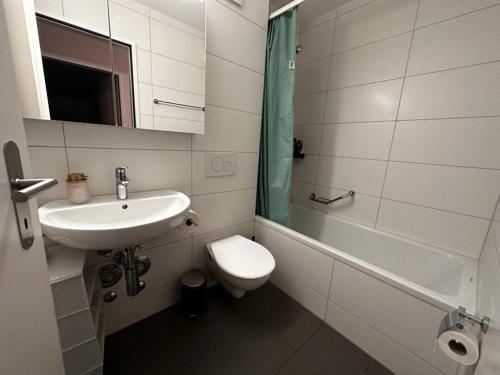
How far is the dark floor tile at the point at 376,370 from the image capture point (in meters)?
1.07

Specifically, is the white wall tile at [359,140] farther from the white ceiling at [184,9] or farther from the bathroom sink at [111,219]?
the bathroom sink at [111,219]

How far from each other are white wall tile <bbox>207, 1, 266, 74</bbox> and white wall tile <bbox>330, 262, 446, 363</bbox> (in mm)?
1447

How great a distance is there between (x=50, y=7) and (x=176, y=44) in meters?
0.48

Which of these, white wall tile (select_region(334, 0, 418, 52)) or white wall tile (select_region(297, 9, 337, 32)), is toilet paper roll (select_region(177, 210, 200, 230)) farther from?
white wall tile (select_region(297, 9, 337, 32))

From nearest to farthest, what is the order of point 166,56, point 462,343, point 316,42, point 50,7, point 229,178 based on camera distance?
point 462,343
point 50,7
point 166,56
point 229,178
point 316,42

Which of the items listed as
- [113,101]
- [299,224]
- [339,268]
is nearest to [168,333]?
[339,268]

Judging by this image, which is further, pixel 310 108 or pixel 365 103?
pixel 310 108

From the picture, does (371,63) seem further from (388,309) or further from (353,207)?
(388,309)

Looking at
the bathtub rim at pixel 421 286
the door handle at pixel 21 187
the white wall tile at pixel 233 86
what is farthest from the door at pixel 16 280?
the bathtub rim at pixel 421 286

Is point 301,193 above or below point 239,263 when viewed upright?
above

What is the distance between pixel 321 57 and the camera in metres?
1.90

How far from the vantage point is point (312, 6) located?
1.74 m

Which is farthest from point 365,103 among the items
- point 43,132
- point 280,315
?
point 43,132

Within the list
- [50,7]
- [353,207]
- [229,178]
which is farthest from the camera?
[353,207]
